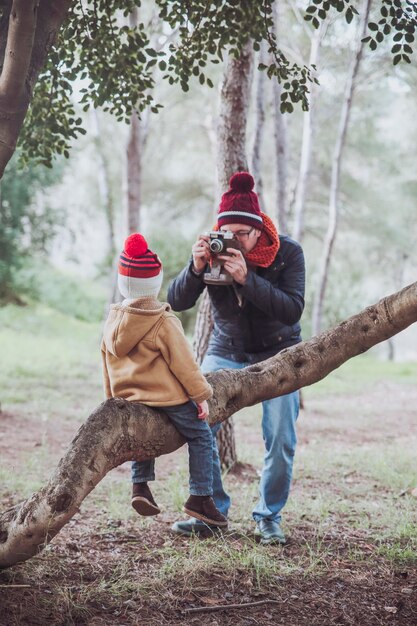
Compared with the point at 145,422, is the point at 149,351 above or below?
above

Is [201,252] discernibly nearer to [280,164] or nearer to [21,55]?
[21,55]

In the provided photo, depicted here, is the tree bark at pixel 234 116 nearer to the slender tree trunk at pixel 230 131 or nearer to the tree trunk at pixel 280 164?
the slender tree trunk at pixel 230 131

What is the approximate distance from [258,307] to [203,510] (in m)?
1.16

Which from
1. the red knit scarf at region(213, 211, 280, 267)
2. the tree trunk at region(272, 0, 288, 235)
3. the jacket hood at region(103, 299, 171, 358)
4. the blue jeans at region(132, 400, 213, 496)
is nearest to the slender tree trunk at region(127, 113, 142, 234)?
the tree trunk at region(272, 0, 288, 235)

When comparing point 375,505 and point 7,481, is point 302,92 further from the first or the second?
point 7,481

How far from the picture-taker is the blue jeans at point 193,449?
347 centimetres

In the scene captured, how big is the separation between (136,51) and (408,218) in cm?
2118

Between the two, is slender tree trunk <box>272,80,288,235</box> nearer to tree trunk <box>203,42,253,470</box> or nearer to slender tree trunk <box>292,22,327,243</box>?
slender tree trunk <box>292,22,327,243</box>

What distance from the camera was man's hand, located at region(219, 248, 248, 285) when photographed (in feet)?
12.4

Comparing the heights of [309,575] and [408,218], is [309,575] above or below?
below

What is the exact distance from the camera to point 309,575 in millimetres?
3730

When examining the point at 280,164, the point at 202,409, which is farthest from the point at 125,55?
the point at 280,164

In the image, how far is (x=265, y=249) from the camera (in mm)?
4062

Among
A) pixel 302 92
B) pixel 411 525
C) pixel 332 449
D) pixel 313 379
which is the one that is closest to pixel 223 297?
pixel 313 379
